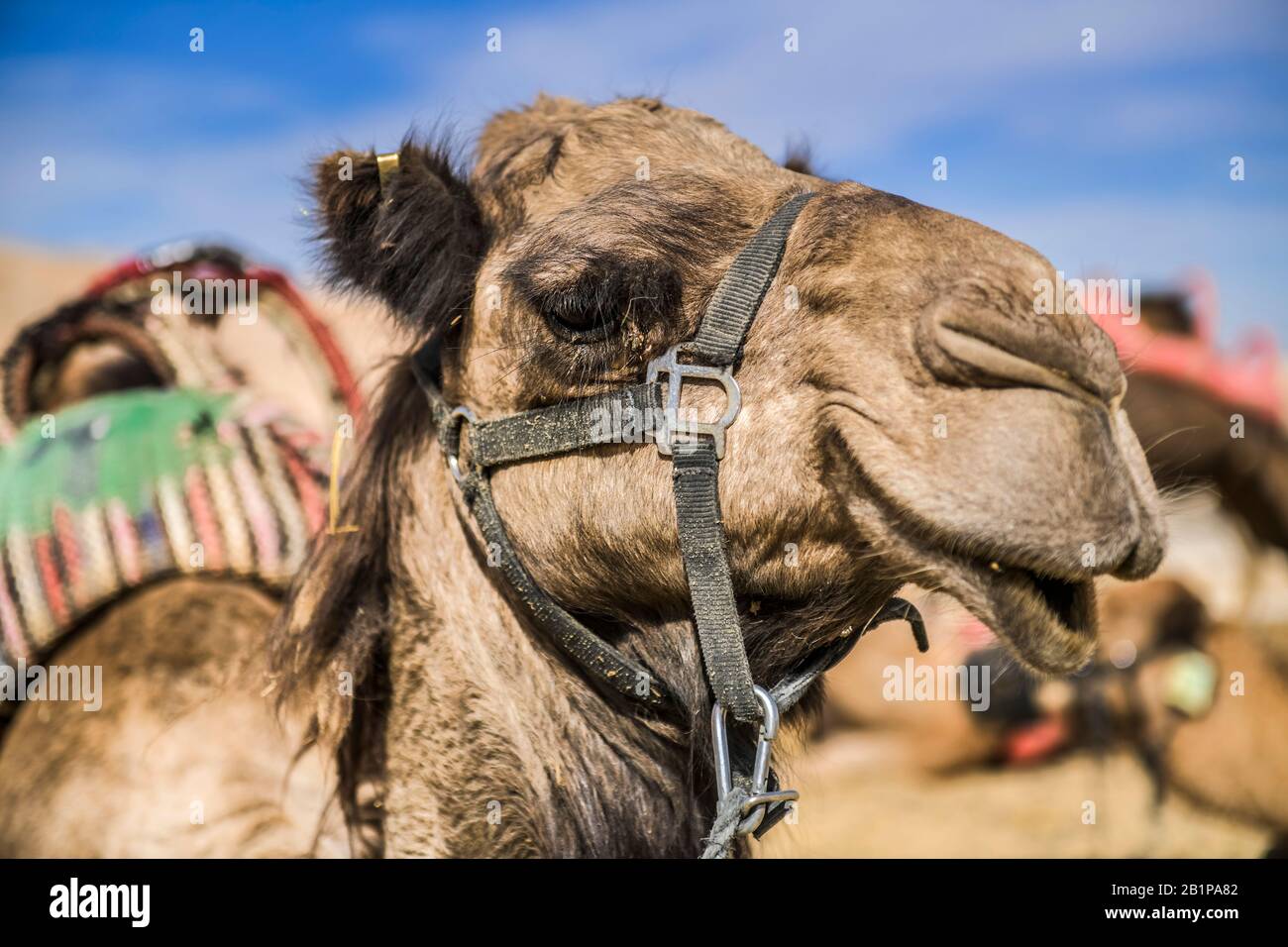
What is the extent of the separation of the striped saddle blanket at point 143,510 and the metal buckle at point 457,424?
2.30 ft

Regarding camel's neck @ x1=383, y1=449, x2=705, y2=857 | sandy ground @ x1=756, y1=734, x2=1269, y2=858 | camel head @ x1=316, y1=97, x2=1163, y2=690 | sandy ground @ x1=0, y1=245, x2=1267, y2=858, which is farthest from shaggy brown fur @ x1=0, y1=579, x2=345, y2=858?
sandy ground @ x1=756, y1=734, x2=1269, y2=858

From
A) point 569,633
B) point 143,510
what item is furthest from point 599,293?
point 143,510

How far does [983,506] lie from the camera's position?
5.75ft

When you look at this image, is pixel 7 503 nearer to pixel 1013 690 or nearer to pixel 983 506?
pixel 983 506

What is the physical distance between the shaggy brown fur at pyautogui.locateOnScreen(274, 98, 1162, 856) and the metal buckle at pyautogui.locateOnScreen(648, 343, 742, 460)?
0.11ft

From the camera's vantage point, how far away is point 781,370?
1999mm

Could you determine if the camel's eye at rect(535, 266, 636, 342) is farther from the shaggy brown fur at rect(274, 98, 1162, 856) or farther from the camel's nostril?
the camel's nostril

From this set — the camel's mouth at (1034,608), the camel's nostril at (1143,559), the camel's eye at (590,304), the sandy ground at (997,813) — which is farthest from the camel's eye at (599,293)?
the sandy ground at (997,813)

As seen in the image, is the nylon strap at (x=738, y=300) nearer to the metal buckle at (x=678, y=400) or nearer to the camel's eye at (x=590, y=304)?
the metal buckle at (x=678, y=400)

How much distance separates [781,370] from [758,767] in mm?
729

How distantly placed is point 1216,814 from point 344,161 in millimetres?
7631

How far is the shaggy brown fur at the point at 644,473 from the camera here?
178 centimetres

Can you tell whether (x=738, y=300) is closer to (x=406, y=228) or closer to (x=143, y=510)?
(x=406, y=228)
